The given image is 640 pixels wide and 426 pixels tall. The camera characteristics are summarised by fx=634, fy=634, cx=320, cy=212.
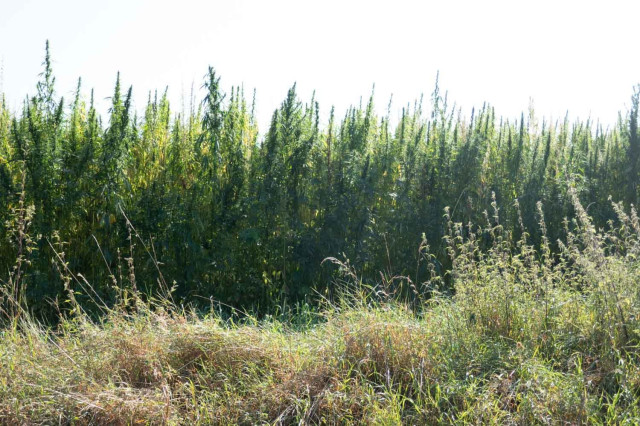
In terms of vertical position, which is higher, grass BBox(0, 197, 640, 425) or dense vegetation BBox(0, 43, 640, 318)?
dense vegetation BBox(0, 43, 640, 318)

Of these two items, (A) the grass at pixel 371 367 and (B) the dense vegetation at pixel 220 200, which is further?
(B) the dense vegetation at pixel 220 200

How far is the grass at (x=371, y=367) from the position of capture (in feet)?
11.4

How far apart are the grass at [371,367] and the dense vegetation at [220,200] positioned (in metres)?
1.41

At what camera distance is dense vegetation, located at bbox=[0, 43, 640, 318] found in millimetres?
5777

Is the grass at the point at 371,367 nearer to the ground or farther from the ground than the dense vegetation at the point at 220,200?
nearer to the ground

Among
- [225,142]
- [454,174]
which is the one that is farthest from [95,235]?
[454,174]

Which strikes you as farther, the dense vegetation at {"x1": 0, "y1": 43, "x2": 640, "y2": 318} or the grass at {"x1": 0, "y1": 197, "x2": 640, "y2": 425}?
the dense vegetation at {"x1": 0, "y1": 43, "x2": 640, "y2": 318}

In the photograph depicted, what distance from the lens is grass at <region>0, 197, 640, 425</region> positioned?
346 centimetres

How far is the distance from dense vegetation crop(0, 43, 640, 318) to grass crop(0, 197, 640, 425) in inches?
55.7

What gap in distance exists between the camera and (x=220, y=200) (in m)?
6.10

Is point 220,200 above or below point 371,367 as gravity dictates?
above

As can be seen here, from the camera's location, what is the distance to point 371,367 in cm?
383

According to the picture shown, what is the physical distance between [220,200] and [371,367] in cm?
280

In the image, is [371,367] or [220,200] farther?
[220,200]
